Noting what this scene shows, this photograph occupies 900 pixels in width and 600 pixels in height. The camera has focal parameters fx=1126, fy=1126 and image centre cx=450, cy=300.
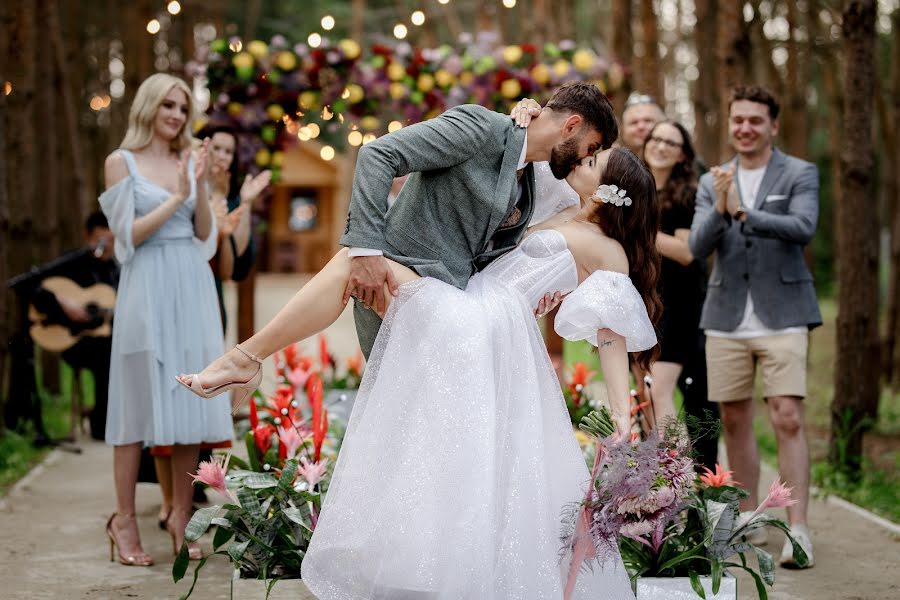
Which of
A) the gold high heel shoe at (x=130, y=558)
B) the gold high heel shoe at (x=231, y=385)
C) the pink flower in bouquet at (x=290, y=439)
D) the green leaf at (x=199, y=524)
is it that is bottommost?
the gold high heel shoe at (x=130, y=558)

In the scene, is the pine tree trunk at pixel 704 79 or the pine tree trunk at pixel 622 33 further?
the pine tree trunk at pixel 622 33

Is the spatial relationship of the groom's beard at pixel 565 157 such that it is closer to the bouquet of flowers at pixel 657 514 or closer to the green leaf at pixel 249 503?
the bouquet of flowers at pixel 657 514

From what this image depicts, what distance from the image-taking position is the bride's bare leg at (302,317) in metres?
3.90

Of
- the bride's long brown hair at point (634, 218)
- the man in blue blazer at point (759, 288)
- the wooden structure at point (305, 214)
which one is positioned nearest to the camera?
the bride's long brown hair at point (634, 218)

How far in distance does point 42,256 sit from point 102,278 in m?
1.72

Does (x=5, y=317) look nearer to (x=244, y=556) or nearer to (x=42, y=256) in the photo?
(x=42, y=256)

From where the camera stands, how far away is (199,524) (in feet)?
13.9

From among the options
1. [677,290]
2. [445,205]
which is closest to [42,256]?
[677,290]

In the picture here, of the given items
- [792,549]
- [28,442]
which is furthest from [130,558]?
[28,442]

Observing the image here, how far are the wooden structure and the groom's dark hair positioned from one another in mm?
37044

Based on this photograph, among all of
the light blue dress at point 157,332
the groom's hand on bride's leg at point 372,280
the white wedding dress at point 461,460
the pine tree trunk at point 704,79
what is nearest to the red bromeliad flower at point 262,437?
the light blue dress at point 157,332

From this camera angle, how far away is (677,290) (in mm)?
A: 6102

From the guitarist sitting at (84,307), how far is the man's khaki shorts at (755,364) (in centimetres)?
454

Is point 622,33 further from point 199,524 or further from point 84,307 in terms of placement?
point 199,524
